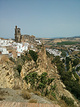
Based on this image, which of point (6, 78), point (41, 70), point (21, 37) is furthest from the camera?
point (21, 37)

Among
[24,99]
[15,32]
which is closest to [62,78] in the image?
[15,32]

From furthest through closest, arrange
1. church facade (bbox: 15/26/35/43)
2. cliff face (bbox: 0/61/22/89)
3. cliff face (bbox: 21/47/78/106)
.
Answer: church facade (bbox: 15/26/35/43)
cliff face (bbox: 21/47/78/106)
cliff face (bbox: 0/61/22/89)

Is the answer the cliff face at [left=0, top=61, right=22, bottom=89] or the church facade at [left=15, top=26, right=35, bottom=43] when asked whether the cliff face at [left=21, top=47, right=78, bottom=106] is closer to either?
the cliff face at [left=0, top=61, right=22, bottom=89]

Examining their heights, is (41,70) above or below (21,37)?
below

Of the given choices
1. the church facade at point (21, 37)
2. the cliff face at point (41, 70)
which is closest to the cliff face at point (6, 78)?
the cliff face at point (41, 70)

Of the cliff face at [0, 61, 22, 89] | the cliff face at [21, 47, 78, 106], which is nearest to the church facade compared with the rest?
the cliff face at [21, 47, 78, 106]

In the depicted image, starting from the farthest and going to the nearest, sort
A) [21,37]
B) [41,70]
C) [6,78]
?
[21,37] → [41,70] → [6,78]

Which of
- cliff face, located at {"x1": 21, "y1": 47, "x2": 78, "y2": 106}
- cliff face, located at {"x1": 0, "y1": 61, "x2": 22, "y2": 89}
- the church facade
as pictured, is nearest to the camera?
cliff face, located at {"x1": 0, "y1": 61, "x2": 22, "y2": 89}

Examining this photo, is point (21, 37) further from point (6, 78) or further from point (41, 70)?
point (6, 78)

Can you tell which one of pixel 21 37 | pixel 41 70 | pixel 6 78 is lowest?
pixel 41 70

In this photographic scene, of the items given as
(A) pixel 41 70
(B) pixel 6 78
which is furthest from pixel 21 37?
(B) pixel 6 78

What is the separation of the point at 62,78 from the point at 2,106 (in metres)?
25.0

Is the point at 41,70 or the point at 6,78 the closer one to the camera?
the point at 6,78

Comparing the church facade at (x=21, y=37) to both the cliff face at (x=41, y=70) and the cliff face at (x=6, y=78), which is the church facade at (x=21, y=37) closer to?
the cliff face at (x=41, y=70)
